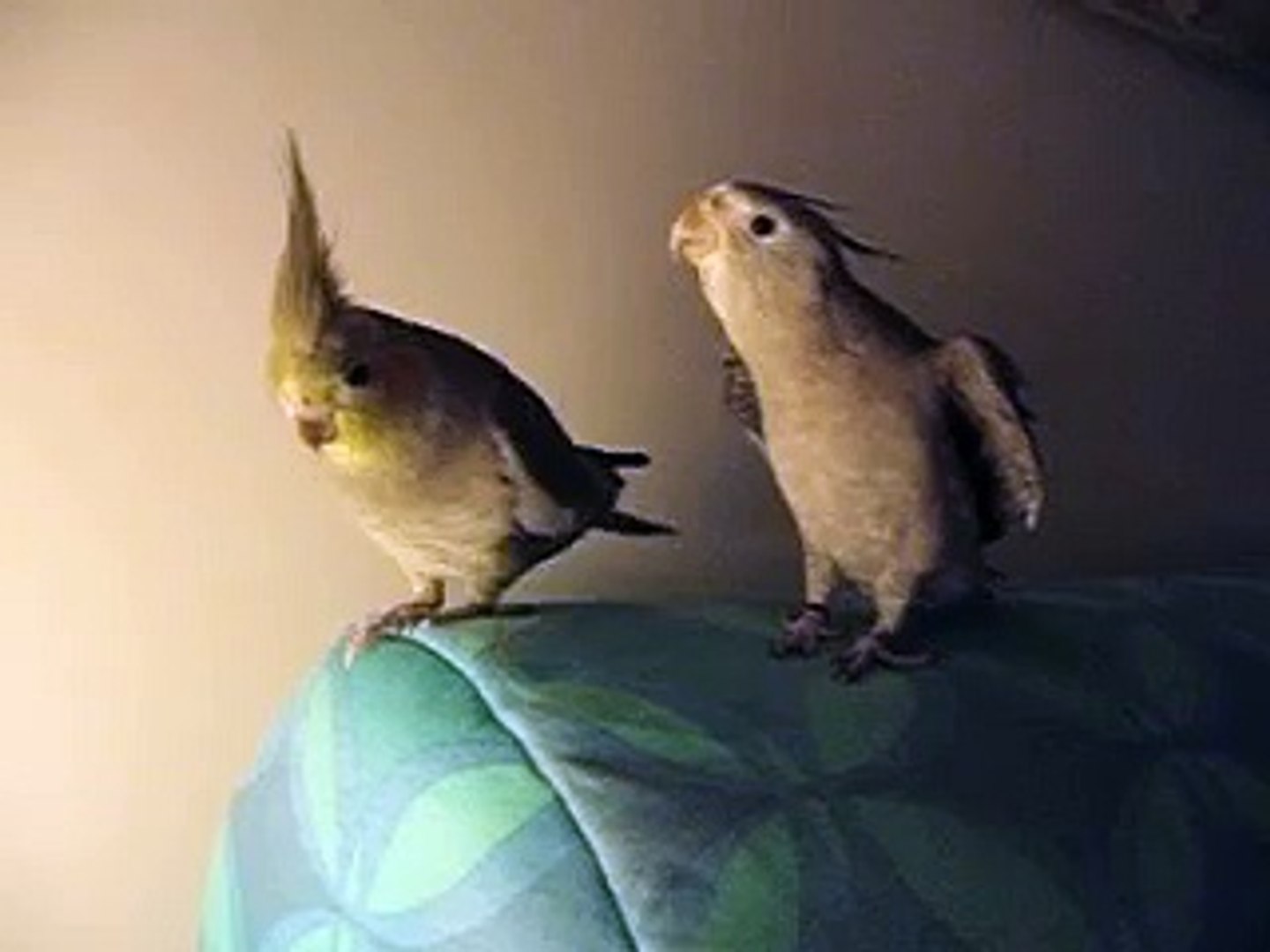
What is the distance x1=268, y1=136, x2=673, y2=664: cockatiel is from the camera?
1010 mm

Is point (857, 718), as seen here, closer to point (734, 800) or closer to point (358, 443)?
point (734, 800)

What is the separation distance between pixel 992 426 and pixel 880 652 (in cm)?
10

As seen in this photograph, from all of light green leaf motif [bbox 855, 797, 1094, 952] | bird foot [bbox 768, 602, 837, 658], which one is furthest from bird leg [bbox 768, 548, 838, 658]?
light green leaf motif [bbox 855, 797, 1094, 952]

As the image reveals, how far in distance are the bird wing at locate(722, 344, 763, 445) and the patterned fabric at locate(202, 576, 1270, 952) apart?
0.07 metres

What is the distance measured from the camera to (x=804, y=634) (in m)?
1.09

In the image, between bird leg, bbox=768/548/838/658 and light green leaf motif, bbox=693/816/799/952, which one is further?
bird leg, bbox=768/548/838/658

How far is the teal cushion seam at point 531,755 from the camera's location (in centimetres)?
93

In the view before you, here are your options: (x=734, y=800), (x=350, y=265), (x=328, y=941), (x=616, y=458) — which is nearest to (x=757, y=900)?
(x=734, y=800)

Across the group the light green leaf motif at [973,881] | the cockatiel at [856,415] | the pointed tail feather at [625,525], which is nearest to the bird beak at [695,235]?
the cockatiel at [856,415]

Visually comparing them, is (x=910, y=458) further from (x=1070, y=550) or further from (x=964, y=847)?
(x=1070, y=550)

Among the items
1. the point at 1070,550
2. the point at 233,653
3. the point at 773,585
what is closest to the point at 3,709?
the point at 233,653

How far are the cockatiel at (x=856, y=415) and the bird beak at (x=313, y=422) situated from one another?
6.2 inches

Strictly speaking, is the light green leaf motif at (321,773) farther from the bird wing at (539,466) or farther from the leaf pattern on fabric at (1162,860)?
the leaf pattern on fabric at (1162,860)

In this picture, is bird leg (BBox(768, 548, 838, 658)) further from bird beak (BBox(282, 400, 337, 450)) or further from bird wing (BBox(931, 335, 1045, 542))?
bird beak (BBox(282, 400, 337, 450))
